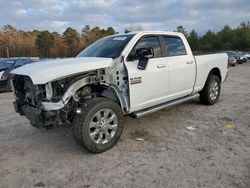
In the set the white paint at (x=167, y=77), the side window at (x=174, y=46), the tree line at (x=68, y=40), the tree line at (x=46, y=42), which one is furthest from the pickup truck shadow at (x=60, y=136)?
the tree line at (x=46, y=42)

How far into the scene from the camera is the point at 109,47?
18.0 ft

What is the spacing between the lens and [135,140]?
16.8 ft

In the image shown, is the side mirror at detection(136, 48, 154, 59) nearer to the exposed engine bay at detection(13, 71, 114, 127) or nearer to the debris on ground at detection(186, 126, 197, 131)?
the exposed engine bay at detection(13, 71, 114, 127)

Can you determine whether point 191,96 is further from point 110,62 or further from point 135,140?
point 110,62

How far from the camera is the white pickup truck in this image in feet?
14.3

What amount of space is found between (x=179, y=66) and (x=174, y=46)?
0.48m

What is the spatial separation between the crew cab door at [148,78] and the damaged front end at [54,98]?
2.40ft

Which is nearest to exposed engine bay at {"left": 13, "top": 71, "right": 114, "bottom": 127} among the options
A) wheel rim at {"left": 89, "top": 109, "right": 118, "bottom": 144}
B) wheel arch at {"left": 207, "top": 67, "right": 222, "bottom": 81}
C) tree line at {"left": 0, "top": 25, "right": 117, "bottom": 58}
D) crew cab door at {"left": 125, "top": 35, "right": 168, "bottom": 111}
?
wheel rim at {"left": 89, "top": 109, "right": 118, "bottom": 144}

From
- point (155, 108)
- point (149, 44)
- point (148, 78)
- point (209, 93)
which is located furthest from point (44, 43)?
point (148, 78)

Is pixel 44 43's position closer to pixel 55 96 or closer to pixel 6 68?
pixel 6 68

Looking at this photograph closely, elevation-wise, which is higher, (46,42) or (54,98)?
(46,42)

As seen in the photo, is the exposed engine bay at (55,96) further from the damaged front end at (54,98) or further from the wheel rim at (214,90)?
the wheel rim at (214,90)

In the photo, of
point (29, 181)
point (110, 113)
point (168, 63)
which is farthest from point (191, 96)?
point (29, 181)

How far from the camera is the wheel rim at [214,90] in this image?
745cm
